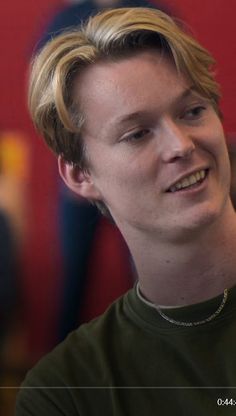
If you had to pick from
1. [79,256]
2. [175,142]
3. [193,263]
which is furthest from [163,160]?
[79,256]

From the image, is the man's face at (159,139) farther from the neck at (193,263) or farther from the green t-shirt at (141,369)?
the green t-shirt at (141,369)

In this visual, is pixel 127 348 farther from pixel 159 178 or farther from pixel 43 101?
pixel 43 101

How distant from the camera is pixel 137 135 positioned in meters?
0.83

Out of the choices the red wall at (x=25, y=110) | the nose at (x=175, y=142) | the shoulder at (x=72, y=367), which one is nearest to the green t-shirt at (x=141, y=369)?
the shoulder at (x=72, y=367)

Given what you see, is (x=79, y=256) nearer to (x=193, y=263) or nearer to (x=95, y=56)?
(x=193, y=263)

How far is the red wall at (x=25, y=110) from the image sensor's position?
0.95 m

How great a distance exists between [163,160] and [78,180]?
20cm

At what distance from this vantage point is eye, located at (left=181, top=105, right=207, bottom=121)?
0.83 m

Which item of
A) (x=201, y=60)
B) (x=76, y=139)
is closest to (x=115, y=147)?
(x=76, y=139)

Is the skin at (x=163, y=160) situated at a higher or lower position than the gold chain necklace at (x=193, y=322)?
higher

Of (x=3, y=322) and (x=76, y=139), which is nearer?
(x=76, y=139)

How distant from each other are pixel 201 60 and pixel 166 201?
241mm

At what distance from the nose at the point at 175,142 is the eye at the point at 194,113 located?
0.07 feet

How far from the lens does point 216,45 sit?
37.8 inches
